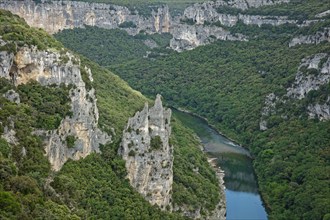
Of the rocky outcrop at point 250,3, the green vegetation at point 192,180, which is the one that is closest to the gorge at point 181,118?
the green vegetation at point 192,180

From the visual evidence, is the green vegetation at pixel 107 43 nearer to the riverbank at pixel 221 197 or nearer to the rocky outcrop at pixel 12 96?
the riverbank at pixel 221 197

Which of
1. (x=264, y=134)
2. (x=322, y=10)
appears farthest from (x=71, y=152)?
(x=322, y=10)

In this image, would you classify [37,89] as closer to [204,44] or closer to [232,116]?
[232,116]

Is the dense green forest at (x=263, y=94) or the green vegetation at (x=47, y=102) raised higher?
the green vegetation at (x=47, y=102)

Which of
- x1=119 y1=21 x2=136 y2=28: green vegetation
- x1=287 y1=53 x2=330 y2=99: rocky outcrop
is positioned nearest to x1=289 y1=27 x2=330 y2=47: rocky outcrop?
x1=287 y1=53 x2=330 y2=99: rocky outcrop

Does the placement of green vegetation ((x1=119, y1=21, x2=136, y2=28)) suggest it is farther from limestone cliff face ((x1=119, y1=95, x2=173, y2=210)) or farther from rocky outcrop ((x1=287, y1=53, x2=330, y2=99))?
limestone cliff face ((x1=119, y1=95, x2=173, y2=210))

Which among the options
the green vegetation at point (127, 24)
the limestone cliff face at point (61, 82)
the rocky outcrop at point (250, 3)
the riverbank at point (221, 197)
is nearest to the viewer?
the limestone cliff face at point (61, 82)
